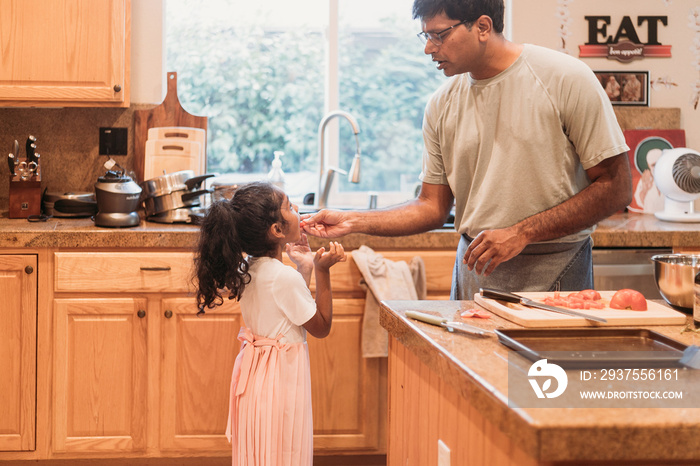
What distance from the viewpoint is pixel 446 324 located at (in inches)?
48.6

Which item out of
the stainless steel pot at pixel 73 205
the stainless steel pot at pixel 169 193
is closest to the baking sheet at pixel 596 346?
the stainless steel pot at pixel 169 193

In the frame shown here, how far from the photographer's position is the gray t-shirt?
1.80m

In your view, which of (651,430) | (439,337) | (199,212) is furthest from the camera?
(199,212)

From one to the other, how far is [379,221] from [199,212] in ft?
3.61

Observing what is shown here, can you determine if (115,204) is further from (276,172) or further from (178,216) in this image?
(276,172)

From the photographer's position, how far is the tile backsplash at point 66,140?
326 cm

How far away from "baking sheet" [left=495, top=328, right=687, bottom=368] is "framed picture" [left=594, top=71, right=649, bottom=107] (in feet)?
8.30

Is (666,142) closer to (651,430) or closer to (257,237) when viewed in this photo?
(257,237)

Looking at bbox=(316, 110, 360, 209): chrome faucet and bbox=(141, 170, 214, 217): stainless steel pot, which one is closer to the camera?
bbox=(141, 170, 214, 217): stainless steel pot

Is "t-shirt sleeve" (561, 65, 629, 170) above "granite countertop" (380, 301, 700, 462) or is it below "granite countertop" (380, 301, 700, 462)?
above

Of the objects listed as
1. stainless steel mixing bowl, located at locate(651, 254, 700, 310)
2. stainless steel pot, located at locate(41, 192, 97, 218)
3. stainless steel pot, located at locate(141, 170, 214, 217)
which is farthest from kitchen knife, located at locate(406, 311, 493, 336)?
stainless steel pot, located at locate(41, 192, 97, 218)

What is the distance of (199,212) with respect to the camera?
114 inches

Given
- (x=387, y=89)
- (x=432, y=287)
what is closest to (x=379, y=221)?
(x=432, y=287)

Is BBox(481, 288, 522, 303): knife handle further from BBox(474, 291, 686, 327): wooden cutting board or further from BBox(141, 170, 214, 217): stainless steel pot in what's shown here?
BBox(141, 170, 214, 217): stainless steel pot
